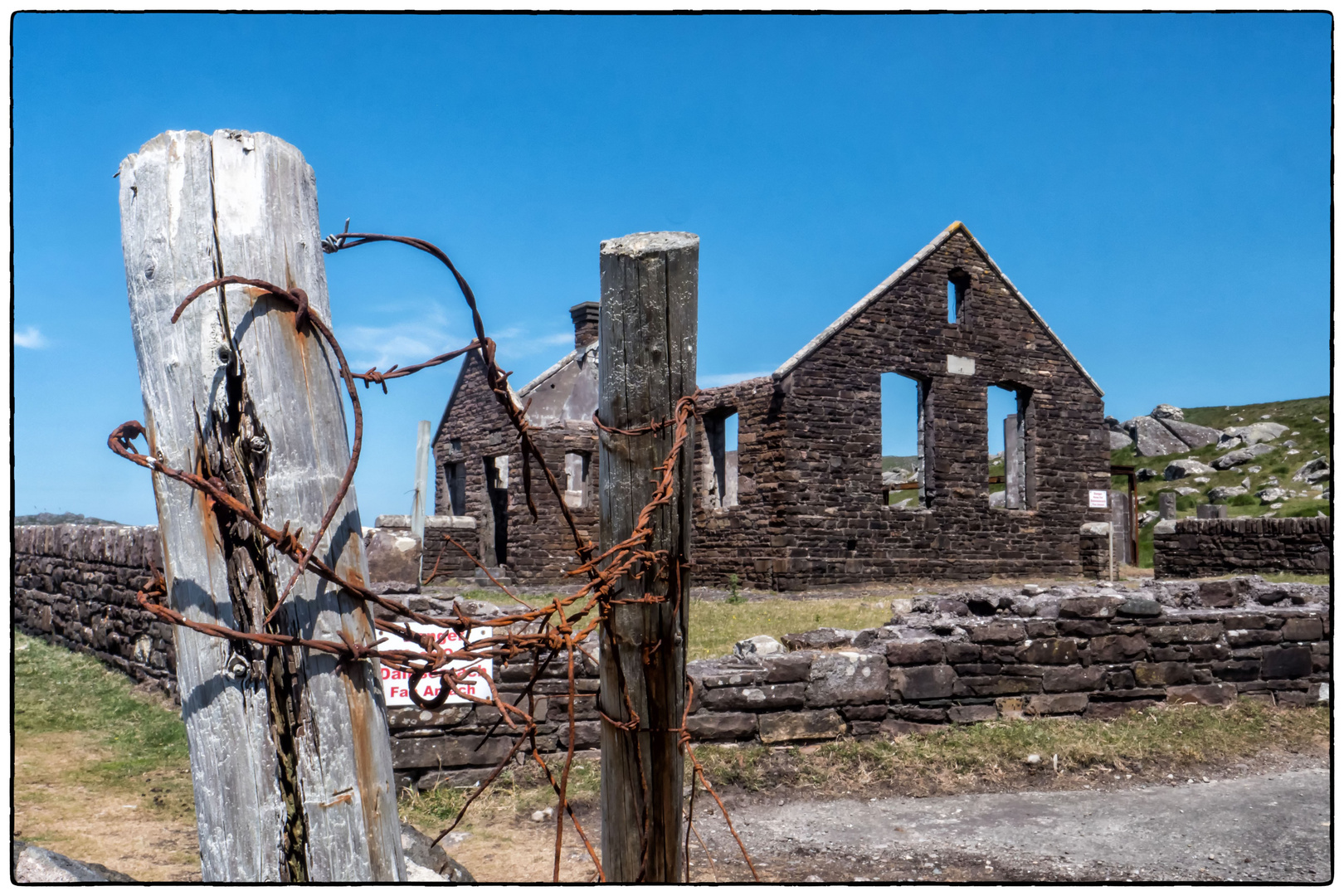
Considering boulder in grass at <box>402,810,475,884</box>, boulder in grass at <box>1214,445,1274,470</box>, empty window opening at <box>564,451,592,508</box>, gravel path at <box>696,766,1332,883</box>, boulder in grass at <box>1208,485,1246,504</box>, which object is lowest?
gravel path at <box>696,766,1332,883</box>

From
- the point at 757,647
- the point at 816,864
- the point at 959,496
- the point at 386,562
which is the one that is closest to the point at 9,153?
the point at 816,864

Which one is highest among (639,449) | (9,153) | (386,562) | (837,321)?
(837,321)

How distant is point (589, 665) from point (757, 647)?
1.27 meters

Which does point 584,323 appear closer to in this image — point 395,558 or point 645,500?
point 395,558

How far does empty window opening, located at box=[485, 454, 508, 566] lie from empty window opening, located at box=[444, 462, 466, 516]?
6.13 ft

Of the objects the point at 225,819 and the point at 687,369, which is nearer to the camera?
the point at 225,819

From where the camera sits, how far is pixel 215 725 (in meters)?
1.92

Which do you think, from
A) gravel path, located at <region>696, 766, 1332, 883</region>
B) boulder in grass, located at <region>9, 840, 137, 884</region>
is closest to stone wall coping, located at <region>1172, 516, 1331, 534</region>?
gravel path, located at <region>696, 766, 1332, 883</region>

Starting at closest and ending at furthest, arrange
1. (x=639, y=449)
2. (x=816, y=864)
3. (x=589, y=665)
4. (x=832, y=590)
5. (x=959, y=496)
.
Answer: (x=639, y=449) → (x=816, y=864) → (x=589, y=665) → (x=832, y=590) → (x=959, y=496)

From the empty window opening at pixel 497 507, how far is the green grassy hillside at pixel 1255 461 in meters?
16.1

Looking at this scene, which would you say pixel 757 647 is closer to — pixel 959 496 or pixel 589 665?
pixel 589 665

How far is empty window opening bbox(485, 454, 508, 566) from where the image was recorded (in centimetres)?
2181

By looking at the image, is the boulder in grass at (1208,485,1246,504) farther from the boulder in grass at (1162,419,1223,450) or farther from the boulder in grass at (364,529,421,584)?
the boulder in grass at (364,529,421,584)

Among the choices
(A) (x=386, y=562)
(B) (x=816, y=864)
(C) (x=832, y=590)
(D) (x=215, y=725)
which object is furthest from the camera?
(C) (x=832, y=590)
